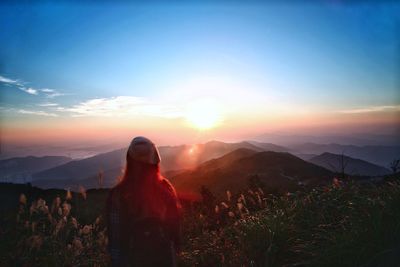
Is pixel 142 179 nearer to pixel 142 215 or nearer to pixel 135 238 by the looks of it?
pixel 142 215

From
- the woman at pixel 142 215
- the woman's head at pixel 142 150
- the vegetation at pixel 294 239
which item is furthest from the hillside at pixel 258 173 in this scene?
the woman's head at pixel 142 150

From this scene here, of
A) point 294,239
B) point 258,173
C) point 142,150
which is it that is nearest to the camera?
point 142,150

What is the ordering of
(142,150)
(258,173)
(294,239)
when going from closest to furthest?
1. (142,150)
2. (294,239)
3. (258,173)

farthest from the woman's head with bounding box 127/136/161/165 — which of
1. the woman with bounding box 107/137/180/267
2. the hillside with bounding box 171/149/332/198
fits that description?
the hillside with bounding box 171/149/332/198

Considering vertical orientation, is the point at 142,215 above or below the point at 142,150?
below

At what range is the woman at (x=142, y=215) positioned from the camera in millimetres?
3738

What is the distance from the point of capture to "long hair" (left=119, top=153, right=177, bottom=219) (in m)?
3.83

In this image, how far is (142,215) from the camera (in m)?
3.81

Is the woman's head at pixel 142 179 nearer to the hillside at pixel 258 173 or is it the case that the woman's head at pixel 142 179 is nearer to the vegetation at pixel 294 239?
the vegetation at pixel 294 239

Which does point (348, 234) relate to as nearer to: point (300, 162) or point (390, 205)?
point (390, 205)

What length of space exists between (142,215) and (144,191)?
0.88 feet

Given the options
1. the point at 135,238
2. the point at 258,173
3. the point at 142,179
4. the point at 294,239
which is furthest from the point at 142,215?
the point at 258,173

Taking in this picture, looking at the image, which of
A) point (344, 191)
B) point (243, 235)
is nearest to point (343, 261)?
point (243, 235)

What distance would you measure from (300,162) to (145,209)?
46.9 m
